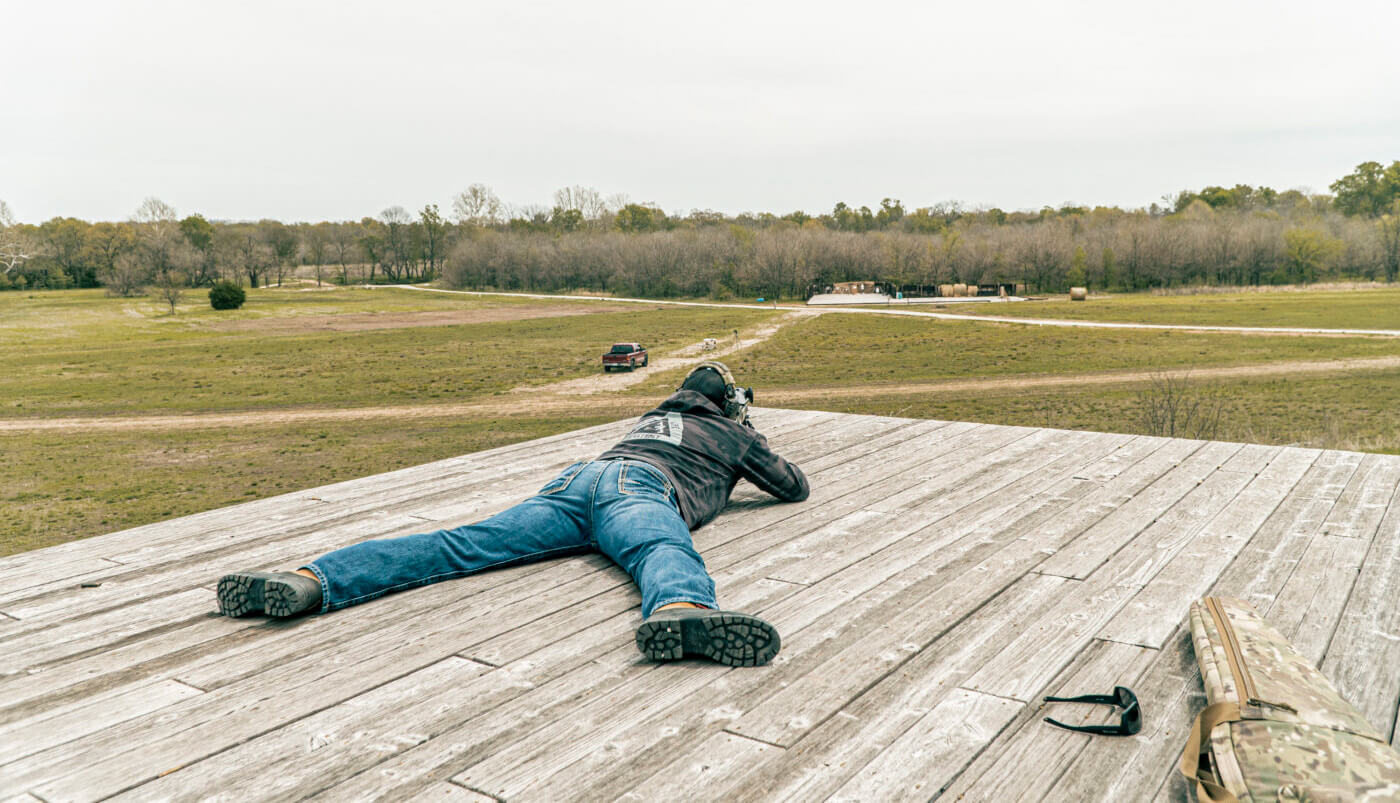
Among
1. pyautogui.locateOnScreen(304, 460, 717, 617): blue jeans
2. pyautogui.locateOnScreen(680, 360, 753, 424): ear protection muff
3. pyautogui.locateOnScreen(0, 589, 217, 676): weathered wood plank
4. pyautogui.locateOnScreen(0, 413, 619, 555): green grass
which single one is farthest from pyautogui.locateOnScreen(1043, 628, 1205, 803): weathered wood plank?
pyautogui.locateOnScreen(0, 413, 619, 555): green grass

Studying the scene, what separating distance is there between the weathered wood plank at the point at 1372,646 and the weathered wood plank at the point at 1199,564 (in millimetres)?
424

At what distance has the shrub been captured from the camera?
54688 mm

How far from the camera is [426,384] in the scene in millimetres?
25938

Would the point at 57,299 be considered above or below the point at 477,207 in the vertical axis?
below

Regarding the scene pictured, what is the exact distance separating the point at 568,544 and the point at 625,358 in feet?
83.2

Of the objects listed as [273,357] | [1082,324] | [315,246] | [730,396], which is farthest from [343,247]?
[730,396]

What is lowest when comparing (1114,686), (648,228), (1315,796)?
(1114,686)

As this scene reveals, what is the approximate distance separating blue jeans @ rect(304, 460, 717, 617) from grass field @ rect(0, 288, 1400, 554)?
9599mm

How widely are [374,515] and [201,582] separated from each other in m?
1.02

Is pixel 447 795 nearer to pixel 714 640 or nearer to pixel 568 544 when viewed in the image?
pixel 714 640

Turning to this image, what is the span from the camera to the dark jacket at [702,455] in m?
3.71

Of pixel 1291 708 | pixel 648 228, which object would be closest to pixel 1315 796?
pixel 1291 708

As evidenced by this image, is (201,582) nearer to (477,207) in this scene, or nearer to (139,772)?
(139,772)

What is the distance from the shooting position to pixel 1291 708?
186 centimetres
